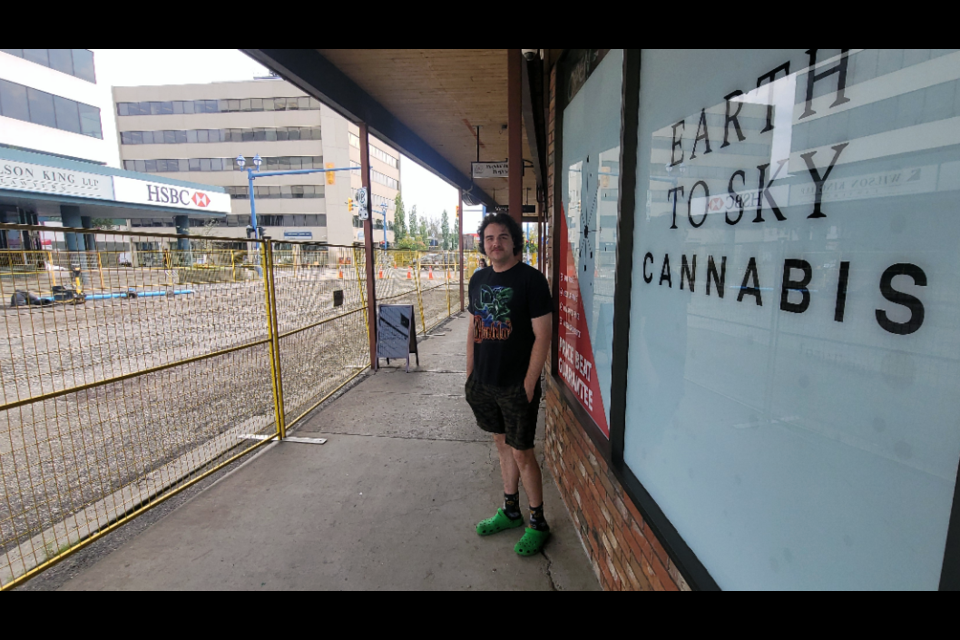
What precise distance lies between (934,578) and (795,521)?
30cm

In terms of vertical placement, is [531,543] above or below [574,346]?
below

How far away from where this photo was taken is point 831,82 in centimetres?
98

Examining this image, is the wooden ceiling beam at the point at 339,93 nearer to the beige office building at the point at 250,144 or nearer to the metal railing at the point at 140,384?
the metal railing at the point at 140,384

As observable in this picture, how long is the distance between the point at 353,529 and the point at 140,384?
3.27m

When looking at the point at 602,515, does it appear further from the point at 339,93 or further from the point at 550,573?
the point at 339,93

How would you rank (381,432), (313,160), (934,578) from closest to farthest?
1. (934,578)
2. (381,432)
3. (313,160)

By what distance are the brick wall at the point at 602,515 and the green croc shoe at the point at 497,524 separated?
41 centimetres

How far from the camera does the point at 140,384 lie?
4.70 m

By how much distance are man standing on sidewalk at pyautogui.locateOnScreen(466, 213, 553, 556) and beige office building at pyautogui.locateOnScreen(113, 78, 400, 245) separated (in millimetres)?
50391

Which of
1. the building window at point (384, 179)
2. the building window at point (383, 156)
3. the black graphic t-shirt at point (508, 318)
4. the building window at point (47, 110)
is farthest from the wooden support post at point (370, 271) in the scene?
the building window at point (383, 156)

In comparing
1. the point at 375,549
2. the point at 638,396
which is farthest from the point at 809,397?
the point at 375,549

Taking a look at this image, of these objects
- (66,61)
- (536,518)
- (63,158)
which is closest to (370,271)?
(536,518)

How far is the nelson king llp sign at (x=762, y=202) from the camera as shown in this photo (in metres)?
0.90

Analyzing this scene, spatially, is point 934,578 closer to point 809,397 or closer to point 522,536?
point 809,397
